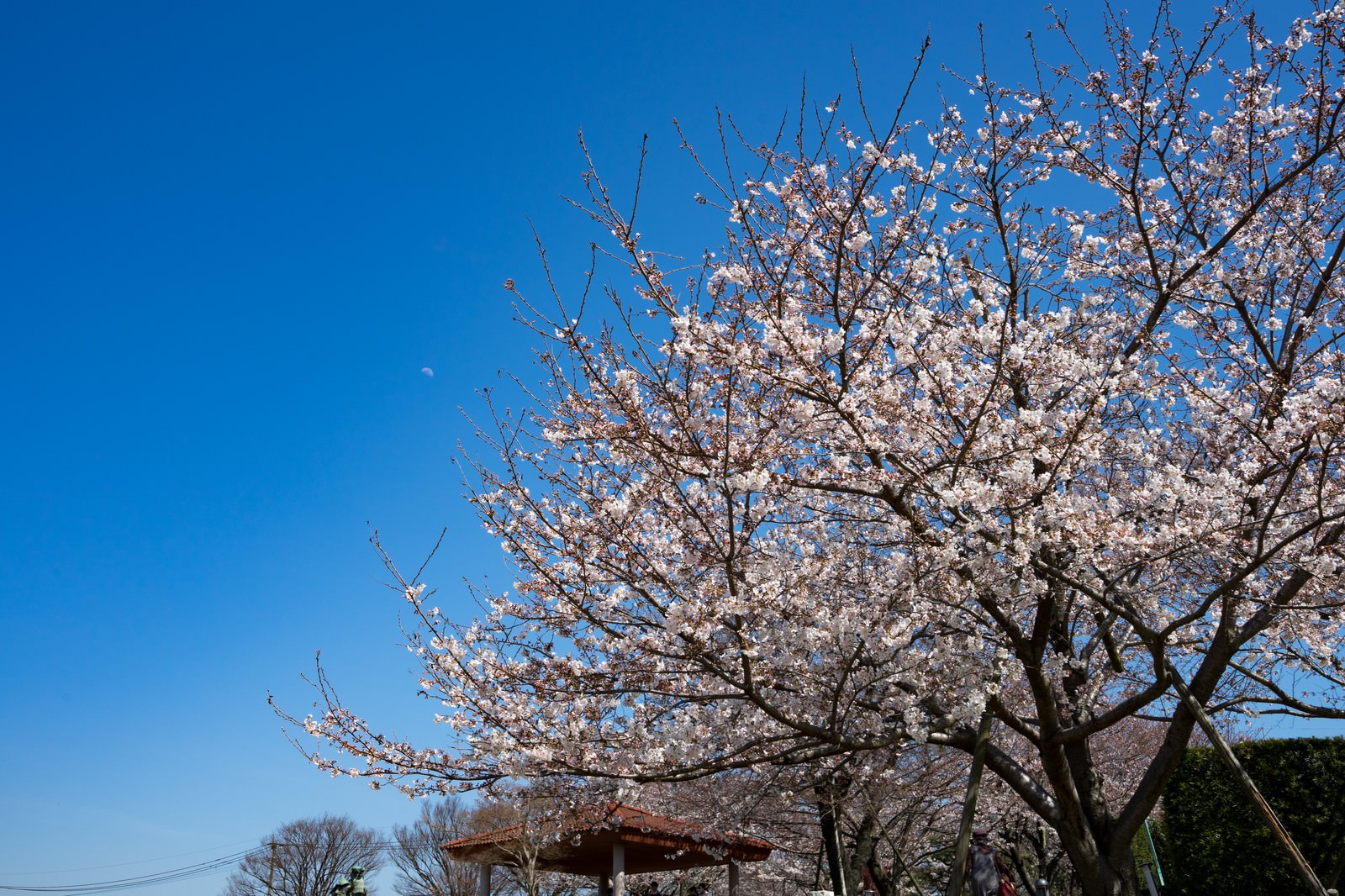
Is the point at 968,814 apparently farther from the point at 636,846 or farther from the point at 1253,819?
the point at 636,846

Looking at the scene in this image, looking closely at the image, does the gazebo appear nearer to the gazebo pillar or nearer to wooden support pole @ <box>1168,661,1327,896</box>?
the gazebo pillar

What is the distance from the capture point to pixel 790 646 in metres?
5.62

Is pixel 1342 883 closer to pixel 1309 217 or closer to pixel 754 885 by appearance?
pixel 1309 217

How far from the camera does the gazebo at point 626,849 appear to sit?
1184 centimetres

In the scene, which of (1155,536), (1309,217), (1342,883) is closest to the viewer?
(1155,536)

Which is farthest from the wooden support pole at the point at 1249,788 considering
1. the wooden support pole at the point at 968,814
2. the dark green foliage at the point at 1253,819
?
the dark green foliage at the point at 1253,819

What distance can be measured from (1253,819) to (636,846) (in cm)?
806

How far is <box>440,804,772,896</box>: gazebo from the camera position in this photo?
11.8m

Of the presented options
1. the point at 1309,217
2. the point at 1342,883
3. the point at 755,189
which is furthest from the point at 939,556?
the point at 1342,883

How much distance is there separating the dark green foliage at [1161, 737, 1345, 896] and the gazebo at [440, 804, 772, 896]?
5.45 meters

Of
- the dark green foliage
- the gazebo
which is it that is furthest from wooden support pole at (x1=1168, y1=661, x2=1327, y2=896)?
the gazebo

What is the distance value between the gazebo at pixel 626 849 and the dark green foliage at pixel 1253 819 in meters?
5.45

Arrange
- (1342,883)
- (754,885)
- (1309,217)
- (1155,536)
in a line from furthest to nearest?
1. (754,885)
2. (1342,883)
3. (1309,217)
4. (1155,536)

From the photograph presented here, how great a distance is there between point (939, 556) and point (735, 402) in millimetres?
1643
